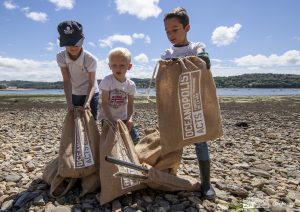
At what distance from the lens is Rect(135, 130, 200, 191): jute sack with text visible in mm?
4594

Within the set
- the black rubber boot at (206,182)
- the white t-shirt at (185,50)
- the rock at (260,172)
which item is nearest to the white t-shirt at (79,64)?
the white t-shirt at (185,50)

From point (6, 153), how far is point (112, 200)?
166 inches

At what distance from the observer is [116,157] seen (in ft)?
15.3

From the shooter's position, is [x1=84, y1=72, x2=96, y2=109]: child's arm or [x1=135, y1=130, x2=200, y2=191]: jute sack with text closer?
[x1=135, y1=130, x2=200, y2=191]: jute sack with text

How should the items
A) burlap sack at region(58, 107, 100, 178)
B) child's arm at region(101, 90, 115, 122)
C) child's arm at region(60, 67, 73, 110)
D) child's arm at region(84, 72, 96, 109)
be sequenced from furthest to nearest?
1. child's arm at region(60, 67, 73, 110)
2. child's arm at region(84, 72, 96, 109)
3. child's arm at region(101, 90, 115, 122)
4. burlap sack at region(58, 107, 100, 178)

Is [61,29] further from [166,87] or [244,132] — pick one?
[244,132]

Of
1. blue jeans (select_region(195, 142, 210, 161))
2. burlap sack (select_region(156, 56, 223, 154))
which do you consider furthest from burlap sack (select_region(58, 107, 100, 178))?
blue jeans (select_region(195, 142, 210, 161))

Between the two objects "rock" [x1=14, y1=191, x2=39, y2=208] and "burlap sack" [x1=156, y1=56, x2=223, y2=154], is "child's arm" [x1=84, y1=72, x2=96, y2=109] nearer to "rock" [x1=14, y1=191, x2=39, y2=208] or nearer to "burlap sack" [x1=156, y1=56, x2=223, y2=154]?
"burlap sack" [x1=156, y1=56, x2=223, y2=154]

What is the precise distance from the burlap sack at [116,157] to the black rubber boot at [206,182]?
828 mm

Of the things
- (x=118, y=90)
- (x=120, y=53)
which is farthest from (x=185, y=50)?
(x=118, y=90)

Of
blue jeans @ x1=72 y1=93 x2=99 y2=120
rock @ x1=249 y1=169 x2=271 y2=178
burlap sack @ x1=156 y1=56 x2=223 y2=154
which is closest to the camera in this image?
burlap sack @ x1=156 y1=56 x2=223 y2=154

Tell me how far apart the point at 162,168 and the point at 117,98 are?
122 cm

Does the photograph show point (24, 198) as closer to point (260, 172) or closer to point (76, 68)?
point (76, 68)

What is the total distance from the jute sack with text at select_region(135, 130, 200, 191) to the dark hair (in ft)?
5.73
